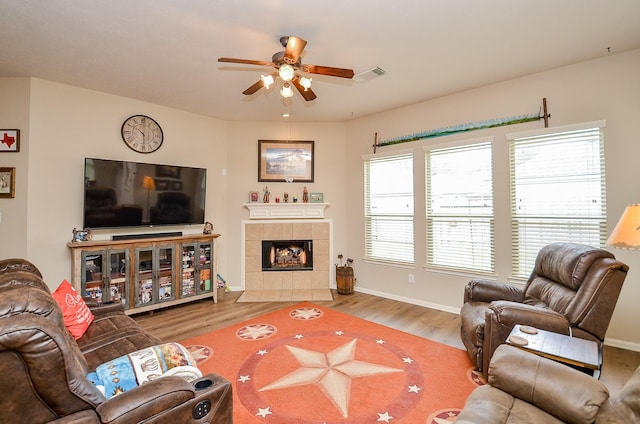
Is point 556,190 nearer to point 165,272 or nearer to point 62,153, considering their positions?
point 165,272

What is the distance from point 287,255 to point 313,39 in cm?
359

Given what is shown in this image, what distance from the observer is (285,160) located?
5.38m

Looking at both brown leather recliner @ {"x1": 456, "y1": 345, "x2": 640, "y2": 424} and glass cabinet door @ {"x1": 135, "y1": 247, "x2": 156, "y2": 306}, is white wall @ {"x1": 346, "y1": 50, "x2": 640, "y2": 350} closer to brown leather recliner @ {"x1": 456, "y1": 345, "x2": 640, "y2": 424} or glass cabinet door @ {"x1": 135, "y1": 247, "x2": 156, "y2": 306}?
brown leather recliner @ {"x1": 456, "y1": 345, "x2": 640, "y2": 424}

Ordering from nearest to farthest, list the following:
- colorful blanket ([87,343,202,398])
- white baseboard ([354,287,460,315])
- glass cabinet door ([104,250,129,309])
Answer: colorful blanket ([87,343,202,398])
glass cabinet door ([104,250,129,309])
white baseboard ([354,287,460,315])

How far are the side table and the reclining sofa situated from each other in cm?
181

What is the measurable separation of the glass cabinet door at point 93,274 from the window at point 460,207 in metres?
4.38

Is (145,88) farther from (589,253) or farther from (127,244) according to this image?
(589,253)

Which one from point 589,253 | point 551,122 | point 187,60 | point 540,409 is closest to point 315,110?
point 187,60

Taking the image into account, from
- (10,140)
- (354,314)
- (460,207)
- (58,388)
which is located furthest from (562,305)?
(10,140)

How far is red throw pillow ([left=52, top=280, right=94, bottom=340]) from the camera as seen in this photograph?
7.27 ft

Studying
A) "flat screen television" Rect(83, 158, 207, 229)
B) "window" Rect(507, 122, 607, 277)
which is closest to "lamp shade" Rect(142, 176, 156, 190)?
"flat screen television" Rect(83, 158, 207, 229)

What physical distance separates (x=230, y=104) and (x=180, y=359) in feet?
12.4

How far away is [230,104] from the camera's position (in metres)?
4.49

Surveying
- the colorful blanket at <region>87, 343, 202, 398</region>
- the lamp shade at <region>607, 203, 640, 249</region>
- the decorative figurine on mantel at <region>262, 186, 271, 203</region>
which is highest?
the decorative figurine on mantel at <region>262, 186, 271, 203</region>
